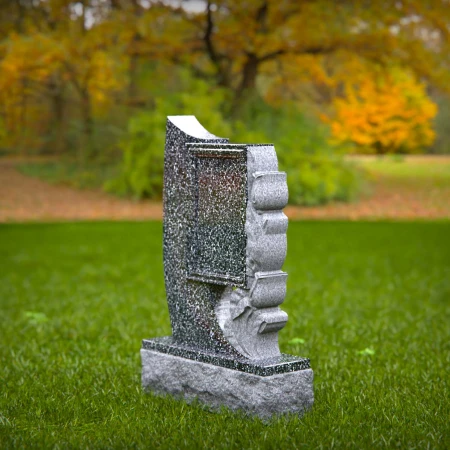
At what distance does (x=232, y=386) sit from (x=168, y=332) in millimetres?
2499

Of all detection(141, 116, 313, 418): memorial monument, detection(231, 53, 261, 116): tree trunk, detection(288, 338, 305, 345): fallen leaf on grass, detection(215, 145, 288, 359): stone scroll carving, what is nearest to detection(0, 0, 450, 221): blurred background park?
detection(231, 53, 261, 116): tree trunk

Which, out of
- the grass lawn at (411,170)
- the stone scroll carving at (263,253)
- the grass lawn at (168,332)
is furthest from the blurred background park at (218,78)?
the stone scroll carving at (263,253)

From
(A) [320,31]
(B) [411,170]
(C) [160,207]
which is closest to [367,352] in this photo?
(C) [160,207]

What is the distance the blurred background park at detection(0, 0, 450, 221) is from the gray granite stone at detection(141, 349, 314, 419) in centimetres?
1334

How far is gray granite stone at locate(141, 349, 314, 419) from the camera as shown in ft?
14.9

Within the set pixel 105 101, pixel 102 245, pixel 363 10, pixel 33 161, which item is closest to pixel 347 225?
pixel 102 245

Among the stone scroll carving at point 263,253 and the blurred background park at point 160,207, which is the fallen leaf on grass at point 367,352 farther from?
the stone scroll carving at point 263,253

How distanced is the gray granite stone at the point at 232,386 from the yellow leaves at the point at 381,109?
1726 cm

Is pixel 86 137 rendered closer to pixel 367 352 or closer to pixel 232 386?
pixel 367 352

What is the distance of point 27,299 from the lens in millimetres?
8867

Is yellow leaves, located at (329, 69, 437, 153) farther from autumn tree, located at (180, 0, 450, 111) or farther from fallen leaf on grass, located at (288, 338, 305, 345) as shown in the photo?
fallen leaf on grass, located at (288, 338, 305, 345)

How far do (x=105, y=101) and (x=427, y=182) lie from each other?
983cm

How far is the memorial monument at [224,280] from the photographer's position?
4.57 metres

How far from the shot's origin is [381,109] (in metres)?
22.8
